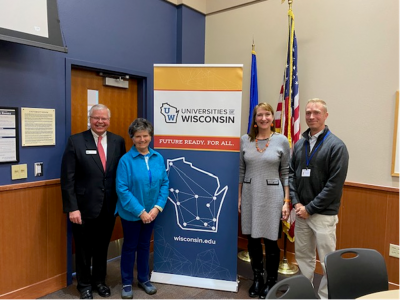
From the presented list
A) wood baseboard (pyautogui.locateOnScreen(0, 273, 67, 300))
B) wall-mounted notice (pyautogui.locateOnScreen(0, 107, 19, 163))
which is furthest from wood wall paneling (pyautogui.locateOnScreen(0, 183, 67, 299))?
wall-mounted notice (pyautogui.locateOnScreen(0, 107, 19, 163))

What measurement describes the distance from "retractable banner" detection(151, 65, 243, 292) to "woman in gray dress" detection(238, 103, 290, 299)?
149 mm

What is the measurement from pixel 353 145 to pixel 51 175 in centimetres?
273

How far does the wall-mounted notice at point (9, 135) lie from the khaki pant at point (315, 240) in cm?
225

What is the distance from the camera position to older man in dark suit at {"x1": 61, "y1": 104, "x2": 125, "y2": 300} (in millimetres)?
2295

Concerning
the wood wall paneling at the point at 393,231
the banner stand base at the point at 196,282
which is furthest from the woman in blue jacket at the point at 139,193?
the wood wall paneling at the point at 393,231

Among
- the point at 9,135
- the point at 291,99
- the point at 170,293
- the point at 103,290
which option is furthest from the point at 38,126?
the point at 291,99

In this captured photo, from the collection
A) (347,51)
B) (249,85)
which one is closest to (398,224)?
(347,51)

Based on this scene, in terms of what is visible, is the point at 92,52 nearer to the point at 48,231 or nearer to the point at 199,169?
the point at 199,169

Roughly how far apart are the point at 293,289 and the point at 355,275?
463 millimetres

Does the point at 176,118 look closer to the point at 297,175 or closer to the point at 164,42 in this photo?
the point at 297,175

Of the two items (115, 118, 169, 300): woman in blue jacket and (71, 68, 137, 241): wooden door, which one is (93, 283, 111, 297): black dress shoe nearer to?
(115, 118, 169, 300): woman in blue jacket

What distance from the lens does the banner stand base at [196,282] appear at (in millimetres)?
2568

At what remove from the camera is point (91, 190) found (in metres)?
2.34

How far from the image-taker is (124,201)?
226 cm
